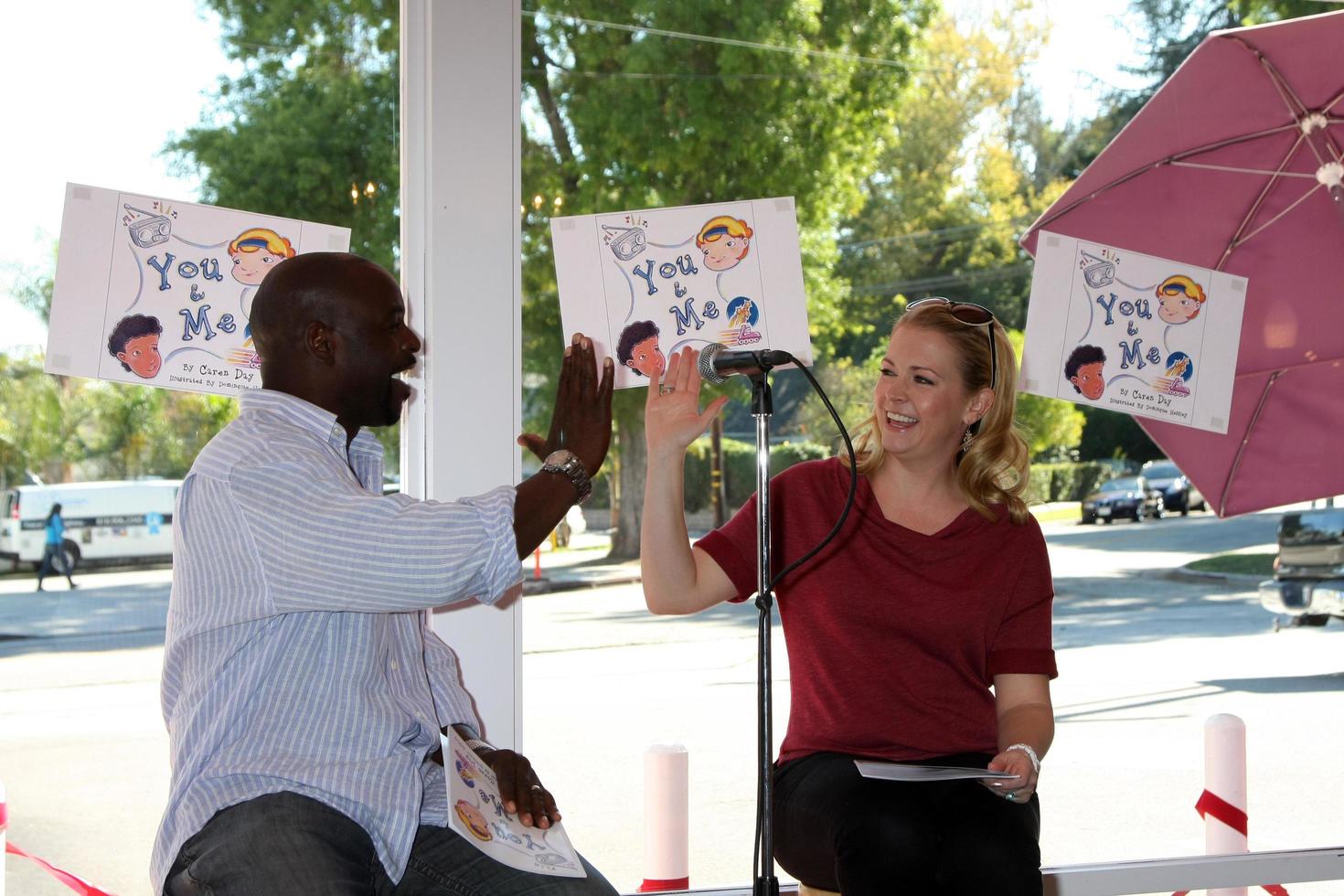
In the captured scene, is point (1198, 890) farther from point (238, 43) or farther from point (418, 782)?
point (238, 43)

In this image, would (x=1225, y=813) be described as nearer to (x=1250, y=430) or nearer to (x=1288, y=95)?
(x=1250, y=430)

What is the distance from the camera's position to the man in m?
1.51

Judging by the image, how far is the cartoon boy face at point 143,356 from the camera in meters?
2.09

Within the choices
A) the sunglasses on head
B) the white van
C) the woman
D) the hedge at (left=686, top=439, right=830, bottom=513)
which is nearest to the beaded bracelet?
the woman

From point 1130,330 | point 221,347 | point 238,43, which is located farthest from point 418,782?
point 1130,330

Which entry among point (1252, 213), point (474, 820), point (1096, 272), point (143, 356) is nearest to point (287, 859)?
point (474, 820)

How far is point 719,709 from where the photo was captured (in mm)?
2699

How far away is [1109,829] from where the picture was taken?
2.83m

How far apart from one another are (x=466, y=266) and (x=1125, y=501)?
155 cm

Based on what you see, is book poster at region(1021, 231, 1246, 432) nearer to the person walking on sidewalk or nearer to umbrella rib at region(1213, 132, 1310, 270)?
umbrella rib at region(1213, 132, 1310, 270)

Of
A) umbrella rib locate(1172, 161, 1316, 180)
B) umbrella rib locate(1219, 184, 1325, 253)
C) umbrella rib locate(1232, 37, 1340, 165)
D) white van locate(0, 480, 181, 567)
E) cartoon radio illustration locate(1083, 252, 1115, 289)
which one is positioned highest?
umbrella rib locate(1232, 37, 1340, 165)

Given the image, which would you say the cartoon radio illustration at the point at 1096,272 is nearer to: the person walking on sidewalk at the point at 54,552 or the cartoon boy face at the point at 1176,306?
the cartoon boy face at the point at 1176,306

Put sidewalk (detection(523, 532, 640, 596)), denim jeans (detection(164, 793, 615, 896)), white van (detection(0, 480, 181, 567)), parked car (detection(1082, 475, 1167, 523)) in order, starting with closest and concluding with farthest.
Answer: denim jeans (detection(164, 793, 615, 896)) < white van (detection(0, 480, 181, 567)) < sidewalk (detection(523, 532, 640, 596)) < parked car (detection(1082, 475, 1167, 523))

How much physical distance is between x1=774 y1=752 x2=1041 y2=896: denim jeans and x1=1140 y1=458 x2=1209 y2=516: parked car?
109cm
